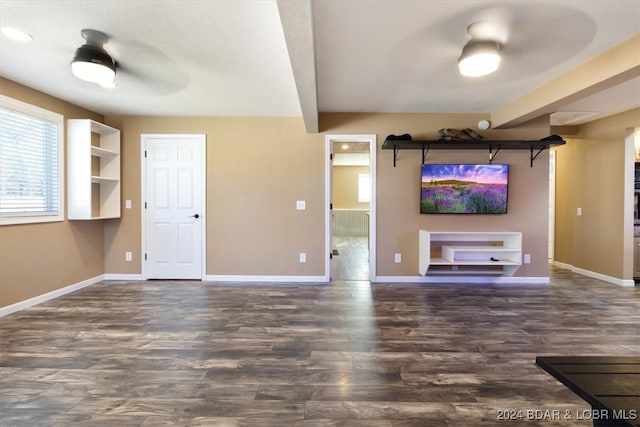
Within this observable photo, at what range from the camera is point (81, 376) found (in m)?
1.91

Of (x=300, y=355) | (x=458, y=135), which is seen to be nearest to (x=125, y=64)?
(x=300, y=355)

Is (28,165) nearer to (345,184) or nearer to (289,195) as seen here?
(289,195)

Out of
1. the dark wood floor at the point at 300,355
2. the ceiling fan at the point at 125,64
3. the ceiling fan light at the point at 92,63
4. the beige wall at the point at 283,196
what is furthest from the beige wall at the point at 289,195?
the ceiling fan light at the point at 92,63

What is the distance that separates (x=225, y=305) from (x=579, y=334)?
331 cm

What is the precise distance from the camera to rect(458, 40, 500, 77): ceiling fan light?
219cm

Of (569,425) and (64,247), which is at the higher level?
(64,247)

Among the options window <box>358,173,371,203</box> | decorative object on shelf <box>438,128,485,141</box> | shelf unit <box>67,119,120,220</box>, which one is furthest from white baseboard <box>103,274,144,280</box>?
window <box>358,173,371,203</box>

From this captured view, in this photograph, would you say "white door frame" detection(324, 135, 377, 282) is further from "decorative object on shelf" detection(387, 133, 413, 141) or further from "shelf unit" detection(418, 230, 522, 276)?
"shelf unit" detection(418, 230, 522, 276)

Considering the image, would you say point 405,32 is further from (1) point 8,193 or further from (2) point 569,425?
(1) point 8,193

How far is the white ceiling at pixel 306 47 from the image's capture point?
74.0 inches

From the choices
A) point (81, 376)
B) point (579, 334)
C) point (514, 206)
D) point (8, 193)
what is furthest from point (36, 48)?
point (514, 206)

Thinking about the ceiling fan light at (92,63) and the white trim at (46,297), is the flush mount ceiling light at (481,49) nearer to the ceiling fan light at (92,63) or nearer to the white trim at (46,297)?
the ceiling fan light at (92,63)

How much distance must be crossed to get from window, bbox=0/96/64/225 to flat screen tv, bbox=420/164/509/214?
15.1 feet

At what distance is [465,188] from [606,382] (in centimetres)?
338
